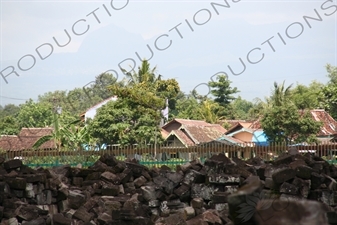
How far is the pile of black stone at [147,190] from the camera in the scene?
9.88 m

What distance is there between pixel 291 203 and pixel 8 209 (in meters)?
8.56

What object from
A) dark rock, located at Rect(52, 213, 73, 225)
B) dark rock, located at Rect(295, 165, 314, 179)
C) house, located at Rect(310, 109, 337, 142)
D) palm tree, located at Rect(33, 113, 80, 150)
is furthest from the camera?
house, located at Rect(310, 109, 337, 142)

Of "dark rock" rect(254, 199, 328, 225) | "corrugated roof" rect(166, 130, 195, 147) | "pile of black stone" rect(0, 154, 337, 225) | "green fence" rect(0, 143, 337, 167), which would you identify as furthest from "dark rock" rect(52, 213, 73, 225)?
"corrugated roof" rect(166, 130, 195, 147)

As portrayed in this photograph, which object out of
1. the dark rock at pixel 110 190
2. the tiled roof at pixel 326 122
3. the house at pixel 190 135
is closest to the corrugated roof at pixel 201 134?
the house at pixel 190 135

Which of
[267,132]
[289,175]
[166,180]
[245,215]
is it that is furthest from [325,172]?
[267,132]

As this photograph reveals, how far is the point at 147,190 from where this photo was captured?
11289mm

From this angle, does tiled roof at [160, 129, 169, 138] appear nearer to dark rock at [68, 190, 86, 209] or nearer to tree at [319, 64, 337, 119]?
tree at [319, 64, 337, 119]

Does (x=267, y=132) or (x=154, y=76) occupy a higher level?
(x=154, y=76)

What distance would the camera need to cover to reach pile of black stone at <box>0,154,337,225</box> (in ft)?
32.4

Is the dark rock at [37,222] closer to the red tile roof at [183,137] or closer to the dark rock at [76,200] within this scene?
the dark rock at [76,200]

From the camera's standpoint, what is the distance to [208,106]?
5656 centimetres

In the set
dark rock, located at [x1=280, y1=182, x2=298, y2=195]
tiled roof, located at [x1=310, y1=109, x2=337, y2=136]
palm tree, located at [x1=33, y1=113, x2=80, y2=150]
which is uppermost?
tiled roof, located at [x1=310, y1=109, x2=337, y2=136]

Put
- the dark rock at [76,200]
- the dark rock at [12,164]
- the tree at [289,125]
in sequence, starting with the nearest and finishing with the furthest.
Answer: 1. the dark rock at [76,200]
2. the dark rock at [12,164]
3. the tree at [289,125]

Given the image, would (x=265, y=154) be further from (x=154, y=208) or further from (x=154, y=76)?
(x=154, y=76)
